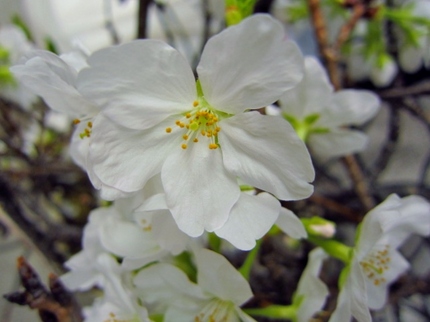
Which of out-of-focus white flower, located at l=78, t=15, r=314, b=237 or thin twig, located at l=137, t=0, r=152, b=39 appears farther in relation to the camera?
thin twig, located at l=137, t=0, r=152, b=39

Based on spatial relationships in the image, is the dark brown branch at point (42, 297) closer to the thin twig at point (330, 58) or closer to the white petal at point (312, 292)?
the white petal at point (312, 292)

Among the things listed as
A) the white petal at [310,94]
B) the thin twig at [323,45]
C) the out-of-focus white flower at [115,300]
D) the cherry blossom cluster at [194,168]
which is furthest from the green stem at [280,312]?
the thin twig at [323,45]

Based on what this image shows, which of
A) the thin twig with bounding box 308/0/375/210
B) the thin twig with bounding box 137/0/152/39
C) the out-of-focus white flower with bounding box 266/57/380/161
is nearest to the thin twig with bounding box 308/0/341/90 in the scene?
the thin twig with bounding box 308/0/375/210

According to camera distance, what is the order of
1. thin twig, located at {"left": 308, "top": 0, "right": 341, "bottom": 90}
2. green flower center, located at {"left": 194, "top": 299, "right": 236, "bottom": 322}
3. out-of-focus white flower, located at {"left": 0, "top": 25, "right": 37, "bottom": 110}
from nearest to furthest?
green flower center, located at {"left": 194, "top": 299, "right": 236, "bottom": 322} < thin twig, located at {"left": 308, "top": 0, "right": 341, "bottom": 90} < out-of-focus white flower, located at {"left": 0, "top": 25, "right": 37, "bottom": 110}

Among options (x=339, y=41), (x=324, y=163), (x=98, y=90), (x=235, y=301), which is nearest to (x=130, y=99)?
(x=98, y=90)

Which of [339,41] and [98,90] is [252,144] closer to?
[98,90]

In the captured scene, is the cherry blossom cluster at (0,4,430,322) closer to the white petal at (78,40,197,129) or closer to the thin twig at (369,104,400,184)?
the white petal at (78,40,197,129)
